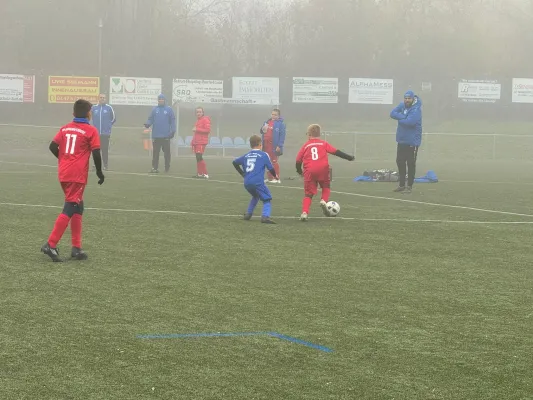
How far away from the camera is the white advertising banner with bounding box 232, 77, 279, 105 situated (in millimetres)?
47719

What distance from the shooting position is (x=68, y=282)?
26.9ft

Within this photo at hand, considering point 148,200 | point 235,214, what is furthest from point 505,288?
point 148,200

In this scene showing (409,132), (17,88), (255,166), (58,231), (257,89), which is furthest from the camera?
(257,89)

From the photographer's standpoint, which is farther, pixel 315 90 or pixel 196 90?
pixel 315 90

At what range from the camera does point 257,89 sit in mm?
48125

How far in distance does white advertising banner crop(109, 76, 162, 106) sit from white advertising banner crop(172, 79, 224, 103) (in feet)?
2.96

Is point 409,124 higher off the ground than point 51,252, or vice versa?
point 409,124

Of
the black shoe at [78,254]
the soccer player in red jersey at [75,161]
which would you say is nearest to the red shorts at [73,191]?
the soccer player in red jersey at [75,161]

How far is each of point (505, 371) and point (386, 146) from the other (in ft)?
128

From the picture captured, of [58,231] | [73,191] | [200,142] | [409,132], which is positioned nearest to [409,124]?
[409,132]

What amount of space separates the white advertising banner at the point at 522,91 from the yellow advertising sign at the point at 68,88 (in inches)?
860

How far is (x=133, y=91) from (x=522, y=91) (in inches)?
796

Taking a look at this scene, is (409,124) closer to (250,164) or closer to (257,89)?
(250,164)

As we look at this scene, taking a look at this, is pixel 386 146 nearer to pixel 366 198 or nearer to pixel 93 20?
pixel 93 20
